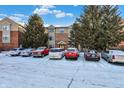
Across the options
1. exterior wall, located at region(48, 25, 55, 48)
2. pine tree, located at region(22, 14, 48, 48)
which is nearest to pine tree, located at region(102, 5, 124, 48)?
pine tree, located at region(22, 14, 48, 48)

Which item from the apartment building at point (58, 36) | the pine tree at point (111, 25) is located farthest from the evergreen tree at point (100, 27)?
the apartment building at point (58, 36)

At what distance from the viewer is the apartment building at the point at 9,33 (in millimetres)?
32312

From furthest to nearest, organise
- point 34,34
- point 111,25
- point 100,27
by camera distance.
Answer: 1. point 34,34
2. point 111,25
3. point 100,27

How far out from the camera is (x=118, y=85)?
33.4ft

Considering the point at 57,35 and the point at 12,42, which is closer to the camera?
the point at 12,42

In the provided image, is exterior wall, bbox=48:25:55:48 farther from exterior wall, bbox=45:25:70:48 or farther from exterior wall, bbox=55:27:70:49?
exterior wall, bbox=55:27:70:49

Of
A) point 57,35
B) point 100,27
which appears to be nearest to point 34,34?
point 100,27

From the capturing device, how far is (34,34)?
3397 cm

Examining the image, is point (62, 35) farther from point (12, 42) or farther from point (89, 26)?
point (89, 26)

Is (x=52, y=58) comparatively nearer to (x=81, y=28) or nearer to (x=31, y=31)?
(x=81, y=28)

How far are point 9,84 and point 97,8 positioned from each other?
22.0 metres

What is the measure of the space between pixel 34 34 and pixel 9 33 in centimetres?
409

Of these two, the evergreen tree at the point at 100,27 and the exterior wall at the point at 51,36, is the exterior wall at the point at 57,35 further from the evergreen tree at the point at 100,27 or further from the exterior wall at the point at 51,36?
the evergreen tree at the point at 100,27
